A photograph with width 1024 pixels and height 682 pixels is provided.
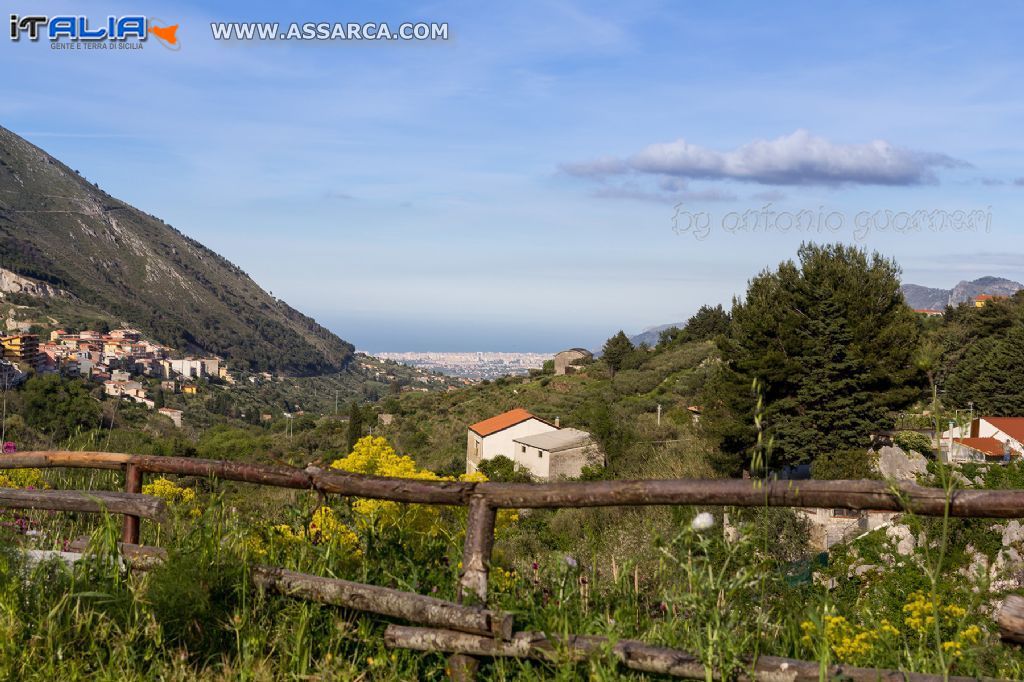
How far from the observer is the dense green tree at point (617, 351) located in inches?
3019

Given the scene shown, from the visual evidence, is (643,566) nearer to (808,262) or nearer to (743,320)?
(743,320)

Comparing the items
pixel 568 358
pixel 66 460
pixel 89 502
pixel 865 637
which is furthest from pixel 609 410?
pixel 568 358

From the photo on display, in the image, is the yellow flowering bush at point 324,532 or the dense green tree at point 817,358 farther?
the dense green tree at point 817,358

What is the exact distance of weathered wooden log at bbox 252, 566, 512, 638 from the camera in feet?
10.5

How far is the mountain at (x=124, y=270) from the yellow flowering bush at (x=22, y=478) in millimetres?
134285

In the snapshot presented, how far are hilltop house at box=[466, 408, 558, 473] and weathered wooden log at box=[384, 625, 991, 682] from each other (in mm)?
44229

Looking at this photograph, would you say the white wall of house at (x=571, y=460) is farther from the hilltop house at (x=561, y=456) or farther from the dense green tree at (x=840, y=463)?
the dense green tree at (x=840, y=463)

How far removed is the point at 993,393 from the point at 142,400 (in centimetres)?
7444

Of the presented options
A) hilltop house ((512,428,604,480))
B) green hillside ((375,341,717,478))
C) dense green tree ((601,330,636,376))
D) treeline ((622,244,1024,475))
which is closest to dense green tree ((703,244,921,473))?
treeline ((622,244,1024,475))

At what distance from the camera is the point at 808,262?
36688 millimetres

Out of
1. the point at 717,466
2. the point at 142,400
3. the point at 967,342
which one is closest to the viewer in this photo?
the point at 717,466

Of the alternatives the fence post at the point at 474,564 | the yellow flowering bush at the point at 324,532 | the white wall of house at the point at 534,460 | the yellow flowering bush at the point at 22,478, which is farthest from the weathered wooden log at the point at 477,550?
the white wall of house at the point at 534,460

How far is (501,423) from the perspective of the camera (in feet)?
163

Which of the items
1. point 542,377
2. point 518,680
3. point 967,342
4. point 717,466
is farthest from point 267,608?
point 542,377
